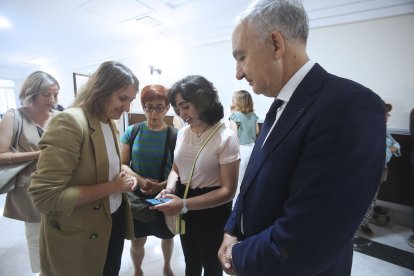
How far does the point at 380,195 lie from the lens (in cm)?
290

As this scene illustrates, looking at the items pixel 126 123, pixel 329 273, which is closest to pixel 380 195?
pixel 329 273

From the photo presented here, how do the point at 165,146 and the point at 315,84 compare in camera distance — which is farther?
the point at 165,146

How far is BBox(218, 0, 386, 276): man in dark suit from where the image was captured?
1.54 ft

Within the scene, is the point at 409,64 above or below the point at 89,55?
below

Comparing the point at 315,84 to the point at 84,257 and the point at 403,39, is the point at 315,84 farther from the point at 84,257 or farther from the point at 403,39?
the point at 403,39

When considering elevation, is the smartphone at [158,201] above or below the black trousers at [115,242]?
above

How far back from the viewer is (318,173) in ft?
1.57

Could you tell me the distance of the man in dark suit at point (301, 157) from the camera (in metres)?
0.47

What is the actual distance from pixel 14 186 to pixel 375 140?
79.2 inches

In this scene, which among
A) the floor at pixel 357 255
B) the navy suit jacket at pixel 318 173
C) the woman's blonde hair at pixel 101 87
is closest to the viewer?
the navy suit jacket at pixel 318 173

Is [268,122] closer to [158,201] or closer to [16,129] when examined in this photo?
[158,201]

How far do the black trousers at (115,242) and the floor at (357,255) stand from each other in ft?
2.63

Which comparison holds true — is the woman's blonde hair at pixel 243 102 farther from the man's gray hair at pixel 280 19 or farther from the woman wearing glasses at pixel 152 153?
the man's gray hair at pixel 280 19

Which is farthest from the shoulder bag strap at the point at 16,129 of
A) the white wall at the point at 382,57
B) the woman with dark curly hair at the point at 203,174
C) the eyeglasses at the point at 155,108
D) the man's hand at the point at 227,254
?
the white wall at the point at 382,57
